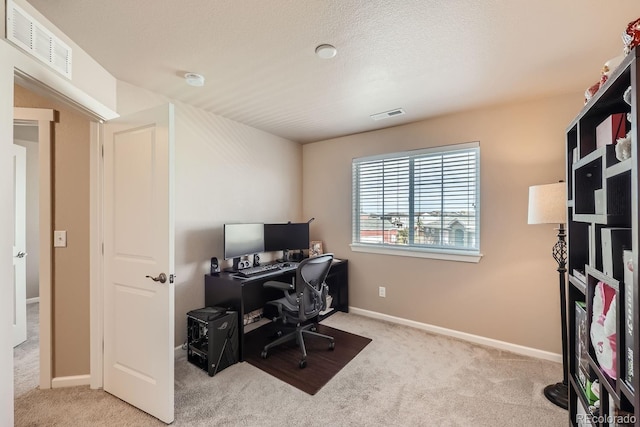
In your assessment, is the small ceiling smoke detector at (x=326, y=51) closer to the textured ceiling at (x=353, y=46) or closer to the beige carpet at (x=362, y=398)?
the textured ceiling at (x=353, y=46)

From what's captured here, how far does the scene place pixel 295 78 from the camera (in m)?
2.17

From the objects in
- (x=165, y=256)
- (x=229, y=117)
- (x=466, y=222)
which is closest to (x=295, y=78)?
(x=229, y=117)

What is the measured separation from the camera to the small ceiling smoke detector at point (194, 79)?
6.94 feet

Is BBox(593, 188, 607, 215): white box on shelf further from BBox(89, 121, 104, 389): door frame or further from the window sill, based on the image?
BBox(89, 121, 104, 389): door frame

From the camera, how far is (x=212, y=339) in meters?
2.27

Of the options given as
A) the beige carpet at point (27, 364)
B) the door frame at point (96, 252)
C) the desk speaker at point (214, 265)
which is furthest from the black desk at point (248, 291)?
the beige carpet at point (27, 364)

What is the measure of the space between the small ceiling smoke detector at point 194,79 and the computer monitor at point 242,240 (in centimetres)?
133

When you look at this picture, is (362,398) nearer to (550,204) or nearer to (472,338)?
(472,338)

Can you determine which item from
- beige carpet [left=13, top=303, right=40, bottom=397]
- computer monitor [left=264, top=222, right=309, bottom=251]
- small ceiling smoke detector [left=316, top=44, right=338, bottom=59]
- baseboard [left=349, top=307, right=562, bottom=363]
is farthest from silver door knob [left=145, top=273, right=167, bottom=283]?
baseboard [left=349, top=307, right=562, bottom=363]

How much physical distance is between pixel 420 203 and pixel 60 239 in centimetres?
336

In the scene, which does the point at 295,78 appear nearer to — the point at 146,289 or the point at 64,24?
the point at 64,24

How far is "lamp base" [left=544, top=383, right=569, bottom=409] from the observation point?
187 centimetres

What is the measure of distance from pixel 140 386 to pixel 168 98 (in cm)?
236

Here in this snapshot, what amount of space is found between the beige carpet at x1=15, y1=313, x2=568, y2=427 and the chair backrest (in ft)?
1.86
